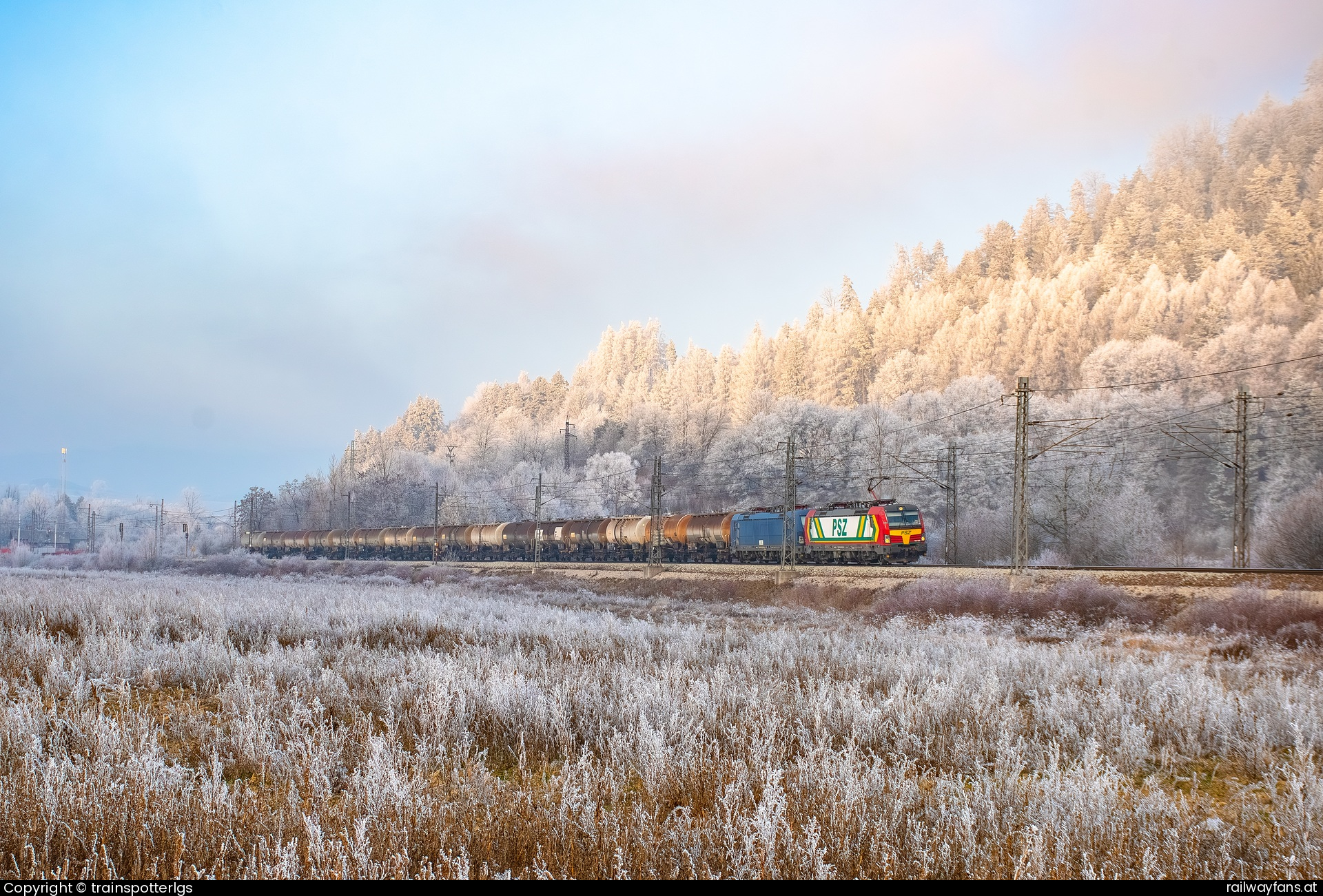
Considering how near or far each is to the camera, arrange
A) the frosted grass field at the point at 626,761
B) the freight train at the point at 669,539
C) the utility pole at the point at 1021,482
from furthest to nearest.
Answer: the freight train at the point at 669,539 → the utility pole at the point at 1021,482 → the frosted grass field at the point at 626,761

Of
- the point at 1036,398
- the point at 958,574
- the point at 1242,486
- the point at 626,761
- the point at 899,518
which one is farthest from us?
the point at 1036,398

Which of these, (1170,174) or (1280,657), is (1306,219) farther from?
(1280,657)

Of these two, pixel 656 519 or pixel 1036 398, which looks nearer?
pixel 656 519

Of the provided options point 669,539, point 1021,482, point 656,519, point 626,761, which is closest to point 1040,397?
point 669,539

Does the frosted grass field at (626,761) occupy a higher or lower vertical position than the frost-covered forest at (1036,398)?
lower

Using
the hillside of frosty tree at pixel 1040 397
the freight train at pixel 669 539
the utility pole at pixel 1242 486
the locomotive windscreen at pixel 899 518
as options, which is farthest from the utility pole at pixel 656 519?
the utility pole at pixel 1242 486

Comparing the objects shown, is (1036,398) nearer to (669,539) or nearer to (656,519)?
(669,539)

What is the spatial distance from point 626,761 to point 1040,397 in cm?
9199

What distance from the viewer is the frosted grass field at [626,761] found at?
165 inches

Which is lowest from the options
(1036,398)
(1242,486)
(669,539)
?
(669,539)

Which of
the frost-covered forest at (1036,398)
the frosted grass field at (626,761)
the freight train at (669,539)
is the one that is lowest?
the freight train at (669,539)

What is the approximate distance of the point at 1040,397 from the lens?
87000mm

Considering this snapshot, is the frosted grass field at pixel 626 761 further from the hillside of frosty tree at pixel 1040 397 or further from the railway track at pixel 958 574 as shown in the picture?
the hillside of frosty tree at pixel 1040 397

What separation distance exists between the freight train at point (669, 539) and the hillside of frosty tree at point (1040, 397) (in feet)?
26.5
